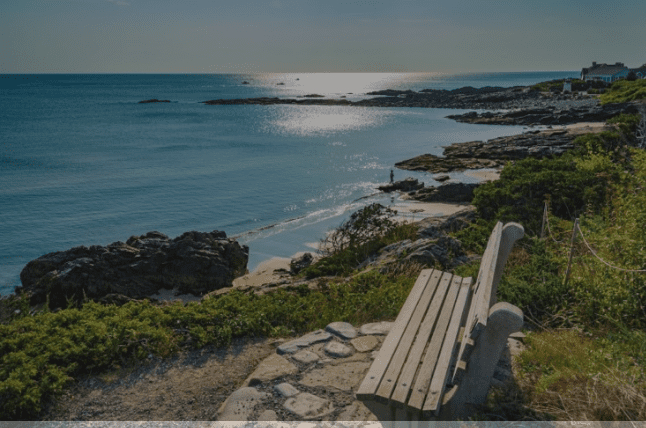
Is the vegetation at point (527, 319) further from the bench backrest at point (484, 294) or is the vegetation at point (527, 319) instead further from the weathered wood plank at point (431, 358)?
the bench backrest at point (484, 294)

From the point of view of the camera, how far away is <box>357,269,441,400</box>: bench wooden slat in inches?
124

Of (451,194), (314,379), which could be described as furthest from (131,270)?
(451,194)

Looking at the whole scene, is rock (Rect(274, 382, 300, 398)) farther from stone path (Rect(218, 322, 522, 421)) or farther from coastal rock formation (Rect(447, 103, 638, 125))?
coastal rock formation (Rect(447, 103, 638, 125))

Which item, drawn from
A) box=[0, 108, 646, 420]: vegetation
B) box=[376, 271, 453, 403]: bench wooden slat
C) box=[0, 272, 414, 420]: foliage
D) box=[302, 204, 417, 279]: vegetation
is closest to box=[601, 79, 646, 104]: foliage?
box=[302, 204, 417, 279]: vegetation

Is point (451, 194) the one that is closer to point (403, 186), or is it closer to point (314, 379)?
point (403, 186)

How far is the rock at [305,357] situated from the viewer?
479cm

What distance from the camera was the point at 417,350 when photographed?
3656 millimetres

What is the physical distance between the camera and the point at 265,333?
18.5 ft

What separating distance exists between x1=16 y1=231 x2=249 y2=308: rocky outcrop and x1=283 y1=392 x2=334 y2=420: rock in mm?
9418

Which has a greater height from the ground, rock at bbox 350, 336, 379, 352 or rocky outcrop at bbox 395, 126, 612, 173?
rock at bbox 350, 336, 379, 352

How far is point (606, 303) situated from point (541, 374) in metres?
1.57

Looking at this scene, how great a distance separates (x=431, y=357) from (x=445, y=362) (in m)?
0.13

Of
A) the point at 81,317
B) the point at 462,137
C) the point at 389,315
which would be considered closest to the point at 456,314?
the point at 389,315

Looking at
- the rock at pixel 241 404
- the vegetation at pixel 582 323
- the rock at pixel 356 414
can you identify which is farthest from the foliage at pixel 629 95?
the rock at pixel 241 404
